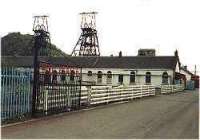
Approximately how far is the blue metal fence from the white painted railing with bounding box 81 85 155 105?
5250 millimetres

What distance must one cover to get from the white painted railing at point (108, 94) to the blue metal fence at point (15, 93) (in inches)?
207

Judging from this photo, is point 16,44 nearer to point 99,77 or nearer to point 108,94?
point 99,77

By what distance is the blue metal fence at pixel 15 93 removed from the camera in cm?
1306

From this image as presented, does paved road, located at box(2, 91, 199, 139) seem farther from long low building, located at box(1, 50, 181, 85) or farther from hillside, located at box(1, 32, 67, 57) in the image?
hillside, located at box(1, 32, 67, 57)

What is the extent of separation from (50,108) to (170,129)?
496 cm

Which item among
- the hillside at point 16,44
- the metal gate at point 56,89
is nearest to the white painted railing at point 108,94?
the metal gate at point 56,89

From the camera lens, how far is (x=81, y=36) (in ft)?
240

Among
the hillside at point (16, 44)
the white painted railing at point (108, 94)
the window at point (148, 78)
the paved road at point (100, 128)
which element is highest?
the hillside at point (16, 44)

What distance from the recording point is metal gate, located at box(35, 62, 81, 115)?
15.1m

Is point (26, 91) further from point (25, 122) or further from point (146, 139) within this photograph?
point (146, 139)

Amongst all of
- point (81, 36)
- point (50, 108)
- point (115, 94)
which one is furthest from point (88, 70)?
point (50, 108)

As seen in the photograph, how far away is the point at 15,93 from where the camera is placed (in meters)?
13.6

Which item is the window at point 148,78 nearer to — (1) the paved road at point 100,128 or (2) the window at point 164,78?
(2) the window at point 164,78

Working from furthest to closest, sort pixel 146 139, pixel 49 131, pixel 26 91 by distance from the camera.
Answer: pixel 26 91, pixel 49 131, pixel 146 139
